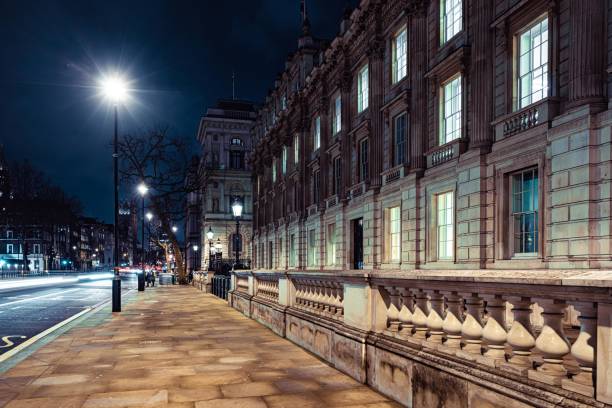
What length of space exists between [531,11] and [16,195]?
73.1 meters

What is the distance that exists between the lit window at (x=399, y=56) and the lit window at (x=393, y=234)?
669cm

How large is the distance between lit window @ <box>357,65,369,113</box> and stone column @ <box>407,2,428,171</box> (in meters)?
6.18

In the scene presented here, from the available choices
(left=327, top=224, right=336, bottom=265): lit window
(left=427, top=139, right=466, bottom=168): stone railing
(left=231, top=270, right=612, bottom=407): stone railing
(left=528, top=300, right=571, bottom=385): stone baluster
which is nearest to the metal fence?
(left=327, top=224, right=336, bottom=265): lit window

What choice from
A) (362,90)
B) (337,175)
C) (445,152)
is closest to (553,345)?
(445,152)

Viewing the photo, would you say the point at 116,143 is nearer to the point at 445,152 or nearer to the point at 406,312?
the point at 445,152

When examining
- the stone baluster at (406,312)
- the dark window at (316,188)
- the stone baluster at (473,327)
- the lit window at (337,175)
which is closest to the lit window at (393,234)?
the lit window at (337,175)

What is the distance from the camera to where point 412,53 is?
21.5 meters

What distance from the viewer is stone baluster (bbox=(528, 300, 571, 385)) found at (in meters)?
3.53

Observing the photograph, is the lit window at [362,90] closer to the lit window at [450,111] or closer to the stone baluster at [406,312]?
the lit window at [450,111]

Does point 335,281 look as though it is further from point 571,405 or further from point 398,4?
point 398,4

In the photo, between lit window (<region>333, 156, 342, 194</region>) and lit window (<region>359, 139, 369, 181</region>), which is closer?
lit window (<region>359, 139, 369, 181</region>)

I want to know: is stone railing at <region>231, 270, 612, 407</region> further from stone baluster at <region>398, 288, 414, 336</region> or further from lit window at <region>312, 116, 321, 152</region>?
lit window at <region>312, 116, 321, 152</region>

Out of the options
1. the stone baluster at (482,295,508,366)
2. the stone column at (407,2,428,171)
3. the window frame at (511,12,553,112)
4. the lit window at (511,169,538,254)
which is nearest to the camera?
the stone baluster at (482,295,508,366)

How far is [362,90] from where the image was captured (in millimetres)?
28469
